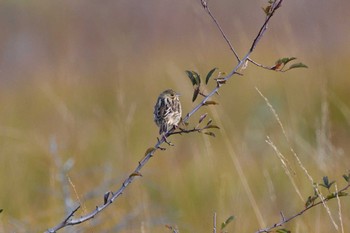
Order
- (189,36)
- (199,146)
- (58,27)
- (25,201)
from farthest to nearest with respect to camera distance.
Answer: (58,27)
(189,36)
(199,146)
(25,201)

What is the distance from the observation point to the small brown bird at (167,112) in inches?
110

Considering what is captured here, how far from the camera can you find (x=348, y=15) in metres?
11.0

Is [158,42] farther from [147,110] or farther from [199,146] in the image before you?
[199,146]

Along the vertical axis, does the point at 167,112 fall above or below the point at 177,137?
below

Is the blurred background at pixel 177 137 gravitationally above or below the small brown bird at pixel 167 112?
above

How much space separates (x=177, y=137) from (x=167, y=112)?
5.00 metres

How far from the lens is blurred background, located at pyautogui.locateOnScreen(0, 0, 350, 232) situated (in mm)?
4996

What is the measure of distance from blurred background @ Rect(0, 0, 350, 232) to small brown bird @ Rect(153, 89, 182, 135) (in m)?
0.41

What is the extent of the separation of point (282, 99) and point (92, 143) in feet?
5.03

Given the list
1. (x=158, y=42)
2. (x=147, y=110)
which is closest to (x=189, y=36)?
(x=158, y=42)

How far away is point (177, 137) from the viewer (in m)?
7.88

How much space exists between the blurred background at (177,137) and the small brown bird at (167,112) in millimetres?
408

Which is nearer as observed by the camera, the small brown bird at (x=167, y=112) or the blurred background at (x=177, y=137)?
the small brown bird at (x=167, y=112)

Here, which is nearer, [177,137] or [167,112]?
[167,112]
